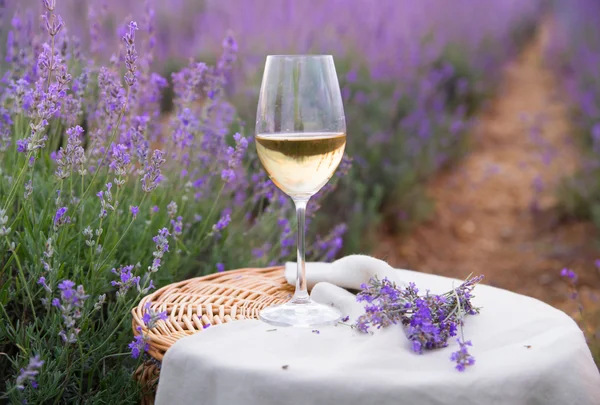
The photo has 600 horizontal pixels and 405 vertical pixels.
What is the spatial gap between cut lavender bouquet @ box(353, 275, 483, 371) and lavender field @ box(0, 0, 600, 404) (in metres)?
0.45

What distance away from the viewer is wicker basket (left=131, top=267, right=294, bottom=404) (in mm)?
1577

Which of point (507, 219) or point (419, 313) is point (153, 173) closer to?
point (419, 313)

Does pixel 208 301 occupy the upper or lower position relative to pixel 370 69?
lower

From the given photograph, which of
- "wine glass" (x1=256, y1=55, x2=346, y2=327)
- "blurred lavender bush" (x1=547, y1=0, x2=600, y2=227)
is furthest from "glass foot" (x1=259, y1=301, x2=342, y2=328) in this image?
"blurred lavender bush" (x1=547, y1=0, x2=600, y2=227)

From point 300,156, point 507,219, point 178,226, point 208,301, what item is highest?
point 300,156

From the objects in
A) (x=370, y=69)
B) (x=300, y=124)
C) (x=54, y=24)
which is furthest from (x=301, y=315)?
(x=370, y=69)

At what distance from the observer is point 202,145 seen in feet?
9.19

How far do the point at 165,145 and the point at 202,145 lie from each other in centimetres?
16

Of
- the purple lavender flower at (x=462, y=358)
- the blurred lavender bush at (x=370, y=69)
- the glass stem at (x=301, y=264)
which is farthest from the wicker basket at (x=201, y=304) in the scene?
the blurred lavender bush at (x=370, y=69)

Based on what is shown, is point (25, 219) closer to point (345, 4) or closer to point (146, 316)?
point (146, 316)

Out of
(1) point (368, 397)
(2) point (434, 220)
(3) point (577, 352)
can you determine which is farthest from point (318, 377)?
(2) point (434, 220)

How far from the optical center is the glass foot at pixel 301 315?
→ 1.61m

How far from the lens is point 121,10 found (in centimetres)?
538

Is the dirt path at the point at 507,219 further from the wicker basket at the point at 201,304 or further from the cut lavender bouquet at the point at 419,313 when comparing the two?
the cut lavender bouquet at the point at 419,313
